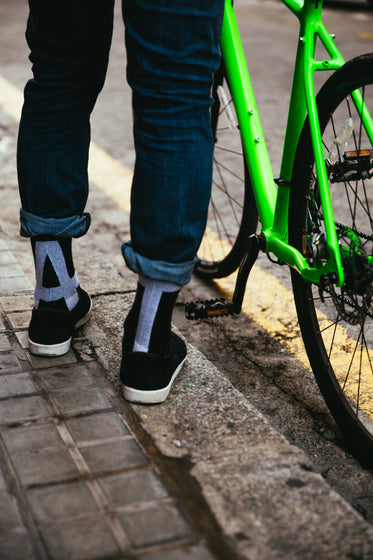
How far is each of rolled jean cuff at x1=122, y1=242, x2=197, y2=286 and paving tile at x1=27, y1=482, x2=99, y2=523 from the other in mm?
471

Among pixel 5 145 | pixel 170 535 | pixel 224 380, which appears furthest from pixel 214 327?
pixel 5 145

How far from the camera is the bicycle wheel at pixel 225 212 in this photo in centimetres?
234

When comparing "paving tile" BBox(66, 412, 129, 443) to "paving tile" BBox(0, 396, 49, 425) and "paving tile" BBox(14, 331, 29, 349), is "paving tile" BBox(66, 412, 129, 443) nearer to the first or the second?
"paving tile" BBox(0, 396, 49, 425)

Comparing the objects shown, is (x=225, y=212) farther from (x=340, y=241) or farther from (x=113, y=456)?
(x=113, y=456)

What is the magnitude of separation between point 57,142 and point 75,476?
81 cm

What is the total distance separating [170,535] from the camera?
4.18 feet

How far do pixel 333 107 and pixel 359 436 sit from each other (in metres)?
0.76

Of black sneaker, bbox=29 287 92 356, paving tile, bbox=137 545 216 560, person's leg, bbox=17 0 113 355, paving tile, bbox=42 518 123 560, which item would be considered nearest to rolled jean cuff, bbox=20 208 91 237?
person's leg, bbox=17 0 113 355

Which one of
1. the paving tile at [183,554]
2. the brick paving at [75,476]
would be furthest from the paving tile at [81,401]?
the paving tile at [183,554]

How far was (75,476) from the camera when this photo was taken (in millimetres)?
1420

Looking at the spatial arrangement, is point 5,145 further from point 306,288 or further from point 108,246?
point 306,288

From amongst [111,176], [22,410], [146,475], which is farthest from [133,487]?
[111,176]

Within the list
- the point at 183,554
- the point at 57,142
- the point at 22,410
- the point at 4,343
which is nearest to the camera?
the point at 183,554

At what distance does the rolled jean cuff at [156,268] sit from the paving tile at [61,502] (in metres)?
0.47
